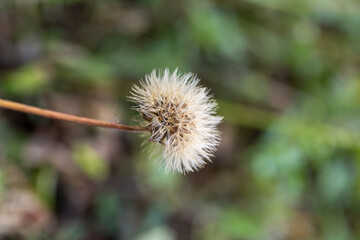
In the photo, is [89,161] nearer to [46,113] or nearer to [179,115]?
[179,115]

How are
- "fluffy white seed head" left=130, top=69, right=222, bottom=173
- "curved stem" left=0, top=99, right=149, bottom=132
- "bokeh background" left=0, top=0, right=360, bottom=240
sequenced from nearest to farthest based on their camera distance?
1. "curved stem" left=0, top=99, right=149, bottom=132
2. "fluffy white seed head" left=130, top=69, right=222, bottom=173
3. "bokeh background" left=0, top=0, right=360, bottom=240

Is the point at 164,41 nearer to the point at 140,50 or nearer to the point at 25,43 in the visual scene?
the point at 140,50

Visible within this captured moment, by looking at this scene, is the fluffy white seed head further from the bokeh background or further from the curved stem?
the bokeh background

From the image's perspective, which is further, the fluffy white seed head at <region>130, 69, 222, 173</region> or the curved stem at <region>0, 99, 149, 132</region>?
the fluffy white seed head at <region>130, 69, 222, 173</region>

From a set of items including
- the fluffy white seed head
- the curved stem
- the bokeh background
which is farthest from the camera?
the bokeh background

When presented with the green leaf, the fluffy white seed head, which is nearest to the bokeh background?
the green leaf

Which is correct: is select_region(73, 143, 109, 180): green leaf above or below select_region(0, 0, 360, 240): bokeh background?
below

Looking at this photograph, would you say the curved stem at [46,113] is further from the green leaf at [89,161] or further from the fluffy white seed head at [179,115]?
the green leaf at [89,161]

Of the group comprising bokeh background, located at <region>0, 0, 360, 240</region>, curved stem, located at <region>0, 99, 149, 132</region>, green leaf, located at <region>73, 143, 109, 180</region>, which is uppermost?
bokeh background, located at <region>0, 0, 360, 240</region>
